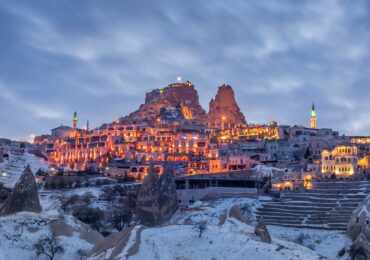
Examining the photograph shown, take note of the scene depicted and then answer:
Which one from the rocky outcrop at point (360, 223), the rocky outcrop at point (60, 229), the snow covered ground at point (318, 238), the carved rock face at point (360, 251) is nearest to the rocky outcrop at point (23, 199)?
the rocky outcrop at point (60, 229)

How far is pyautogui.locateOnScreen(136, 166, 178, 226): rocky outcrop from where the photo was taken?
6875cm

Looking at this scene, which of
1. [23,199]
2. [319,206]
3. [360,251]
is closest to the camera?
[360,251]

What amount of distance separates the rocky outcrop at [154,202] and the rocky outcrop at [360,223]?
18.9 meters

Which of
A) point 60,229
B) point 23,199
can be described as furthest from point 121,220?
point 60,229

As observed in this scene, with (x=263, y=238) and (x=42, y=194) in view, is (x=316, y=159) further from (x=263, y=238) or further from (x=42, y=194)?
(x=263, y=238)

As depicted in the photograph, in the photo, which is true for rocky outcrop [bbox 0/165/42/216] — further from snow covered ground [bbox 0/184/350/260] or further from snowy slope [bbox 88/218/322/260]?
snowy slope [bbox 88/218/322/260]

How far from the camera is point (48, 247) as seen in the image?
52.7 meters

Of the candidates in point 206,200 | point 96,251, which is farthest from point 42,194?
point 96,251

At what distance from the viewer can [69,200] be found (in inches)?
3536

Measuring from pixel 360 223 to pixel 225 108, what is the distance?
128 meters

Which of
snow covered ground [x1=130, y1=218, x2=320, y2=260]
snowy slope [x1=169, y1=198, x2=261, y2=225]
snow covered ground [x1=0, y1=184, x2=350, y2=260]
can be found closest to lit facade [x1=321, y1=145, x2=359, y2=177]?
snowy slope [x1=169, y1=198, x2=261, y2=225]

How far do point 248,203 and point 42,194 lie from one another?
31.4m

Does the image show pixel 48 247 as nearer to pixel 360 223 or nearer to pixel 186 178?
pixel 360 223

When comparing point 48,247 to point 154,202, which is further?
point 154,202
